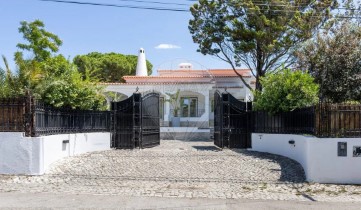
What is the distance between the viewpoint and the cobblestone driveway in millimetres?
9242

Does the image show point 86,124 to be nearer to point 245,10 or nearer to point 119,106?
point 119,106

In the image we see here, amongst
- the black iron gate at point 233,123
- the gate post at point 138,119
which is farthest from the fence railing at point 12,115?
the black iron gate at point 233,123

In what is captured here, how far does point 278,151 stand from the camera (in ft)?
47.3

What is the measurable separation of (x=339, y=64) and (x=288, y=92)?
191 inches

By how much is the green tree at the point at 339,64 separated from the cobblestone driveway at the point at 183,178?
5.72m

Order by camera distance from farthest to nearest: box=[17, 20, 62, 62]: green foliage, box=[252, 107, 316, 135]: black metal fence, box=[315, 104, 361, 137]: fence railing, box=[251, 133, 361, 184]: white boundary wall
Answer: box=[17, 20, 62, 62]: green foliage → box=[252, 107, 316, 135]: black metal fence → box=[315, 104, 361, 137]: fence railing → box=[251, 133, 361, 184]: white boundary wall

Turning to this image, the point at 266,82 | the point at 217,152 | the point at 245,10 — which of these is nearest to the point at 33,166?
the point at 217,152

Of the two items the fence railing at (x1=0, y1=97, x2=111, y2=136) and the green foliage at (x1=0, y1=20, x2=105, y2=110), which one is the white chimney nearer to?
the green foliage at (x1=0, y1=20, x2=105, y2=110)

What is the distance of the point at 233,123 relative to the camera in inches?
639

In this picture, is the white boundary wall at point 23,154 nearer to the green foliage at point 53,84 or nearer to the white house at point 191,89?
the green foliage at point 53,84

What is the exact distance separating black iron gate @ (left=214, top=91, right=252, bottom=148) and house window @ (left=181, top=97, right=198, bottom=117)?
15651mm

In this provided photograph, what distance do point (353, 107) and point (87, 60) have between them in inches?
1401

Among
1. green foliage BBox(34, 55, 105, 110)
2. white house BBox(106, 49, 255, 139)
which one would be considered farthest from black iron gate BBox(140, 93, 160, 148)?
white house BBox(106, 49, 255, 139)

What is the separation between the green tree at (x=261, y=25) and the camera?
77.4 feet
